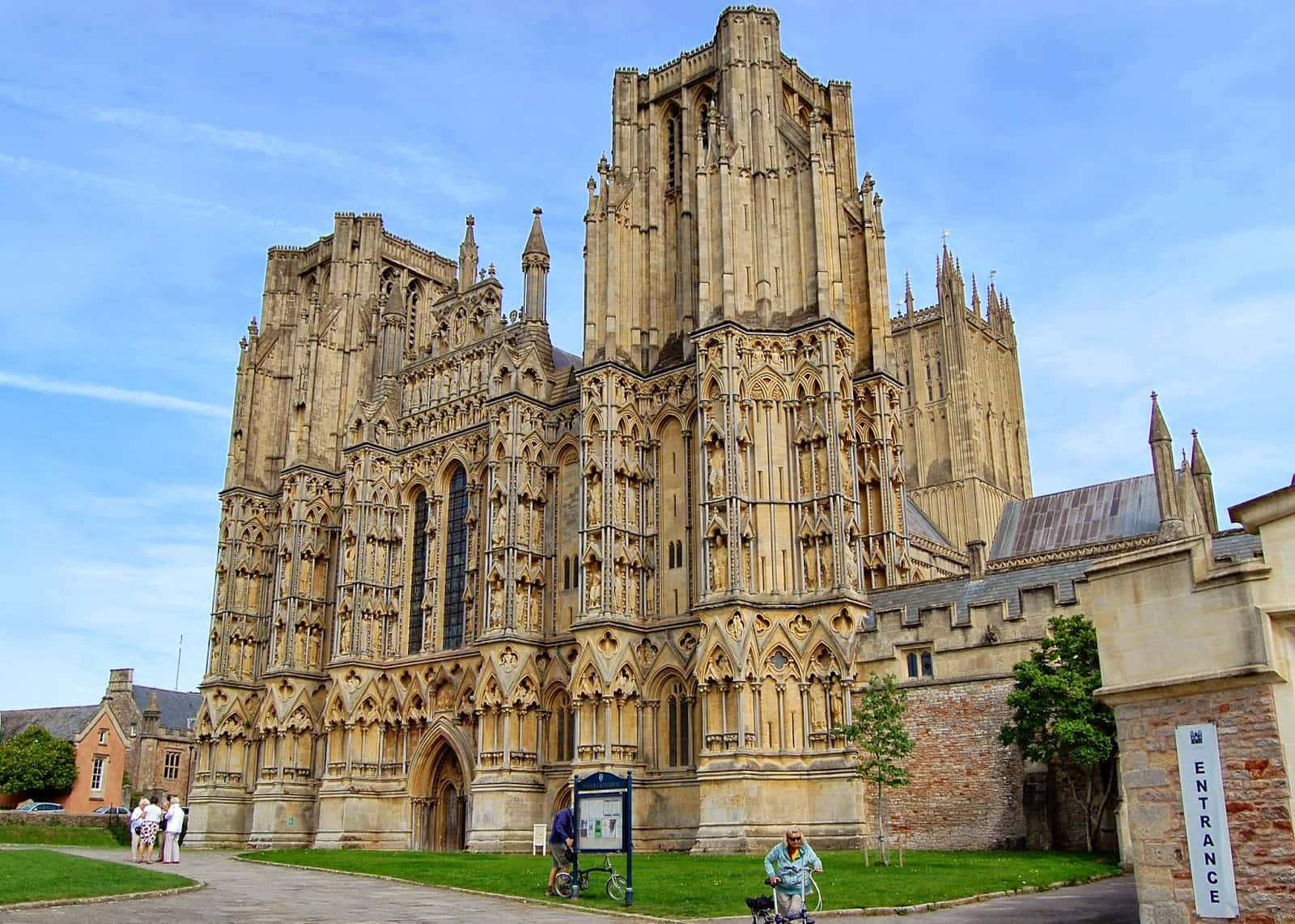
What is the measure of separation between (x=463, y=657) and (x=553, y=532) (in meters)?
5.57

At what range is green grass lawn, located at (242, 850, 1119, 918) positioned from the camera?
18938mm

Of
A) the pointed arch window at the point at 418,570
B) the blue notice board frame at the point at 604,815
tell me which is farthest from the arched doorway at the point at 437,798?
the blue notice board frame at the point at 604,815

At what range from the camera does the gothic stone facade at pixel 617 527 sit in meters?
34.1

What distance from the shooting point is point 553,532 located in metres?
41.6

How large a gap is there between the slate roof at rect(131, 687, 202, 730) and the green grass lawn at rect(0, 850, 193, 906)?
60.4m

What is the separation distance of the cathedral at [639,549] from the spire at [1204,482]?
8.3 inches

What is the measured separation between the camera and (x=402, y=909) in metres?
18.3

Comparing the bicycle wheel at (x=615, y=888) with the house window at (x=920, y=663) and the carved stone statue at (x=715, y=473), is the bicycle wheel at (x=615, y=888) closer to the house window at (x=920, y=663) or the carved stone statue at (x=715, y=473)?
the house window at (x=920, y=663)

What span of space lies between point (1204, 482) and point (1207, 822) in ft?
129

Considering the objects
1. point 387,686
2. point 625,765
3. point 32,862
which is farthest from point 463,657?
point 32,862

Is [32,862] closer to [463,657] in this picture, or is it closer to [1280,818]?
[463,657]

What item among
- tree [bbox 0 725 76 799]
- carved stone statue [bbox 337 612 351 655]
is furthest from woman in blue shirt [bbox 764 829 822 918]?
tree [bbox 0 725 76 799]

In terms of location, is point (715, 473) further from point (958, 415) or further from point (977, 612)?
point (958, 415)

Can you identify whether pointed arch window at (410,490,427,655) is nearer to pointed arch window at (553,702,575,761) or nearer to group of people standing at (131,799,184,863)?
pointed arch window at (553,702,575,761)
